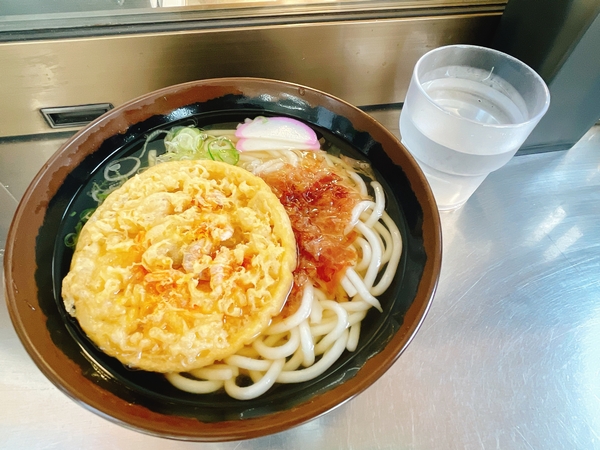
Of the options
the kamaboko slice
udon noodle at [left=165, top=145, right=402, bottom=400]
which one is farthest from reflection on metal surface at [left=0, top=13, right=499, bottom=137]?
udon noodle at [left=165, top=145, right=402, bottom=400]

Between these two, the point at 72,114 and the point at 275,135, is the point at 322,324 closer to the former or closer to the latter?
the point at 275,135

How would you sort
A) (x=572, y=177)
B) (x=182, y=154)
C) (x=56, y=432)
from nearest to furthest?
1. (x=56, y=432)
2. (x=182, y=154)
3. (x=572, y=177)

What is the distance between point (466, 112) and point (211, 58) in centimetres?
112

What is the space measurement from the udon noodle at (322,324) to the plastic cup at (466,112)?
31 centimetres

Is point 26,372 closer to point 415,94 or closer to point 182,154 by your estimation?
point 182,154

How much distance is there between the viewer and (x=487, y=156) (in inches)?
62.1

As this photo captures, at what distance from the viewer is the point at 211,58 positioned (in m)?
1.77

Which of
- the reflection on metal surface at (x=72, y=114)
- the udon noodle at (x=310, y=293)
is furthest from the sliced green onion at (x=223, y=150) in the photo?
the reflection on metal surface at (x=72, y=114)

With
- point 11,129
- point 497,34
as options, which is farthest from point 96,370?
point 497,34

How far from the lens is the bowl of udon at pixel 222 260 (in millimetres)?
1150

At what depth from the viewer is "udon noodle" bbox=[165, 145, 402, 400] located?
1.26 m

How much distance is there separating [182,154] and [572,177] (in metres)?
1.89

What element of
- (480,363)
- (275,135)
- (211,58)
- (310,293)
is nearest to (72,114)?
(211,58)

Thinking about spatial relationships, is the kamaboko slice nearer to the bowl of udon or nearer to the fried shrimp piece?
the bowl of udon
